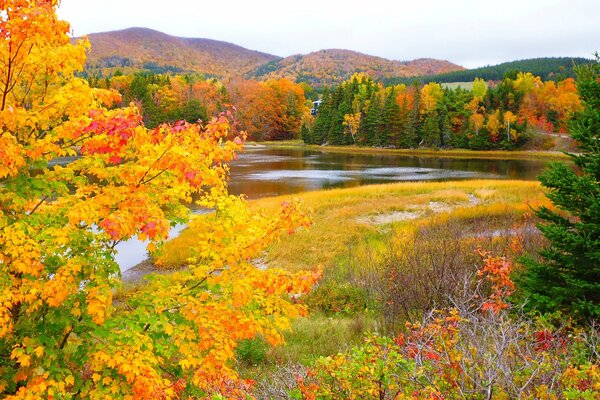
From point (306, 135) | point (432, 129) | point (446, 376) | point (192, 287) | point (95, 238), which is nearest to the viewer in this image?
point (446, 376)

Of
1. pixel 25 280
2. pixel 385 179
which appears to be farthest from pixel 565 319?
pixel 385 179

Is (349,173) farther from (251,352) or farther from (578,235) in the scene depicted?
(578,235)

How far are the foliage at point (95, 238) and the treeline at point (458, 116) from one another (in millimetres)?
76213

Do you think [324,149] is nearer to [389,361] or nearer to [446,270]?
[446,270]

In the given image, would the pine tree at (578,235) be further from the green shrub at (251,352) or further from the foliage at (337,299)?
the green shrub at (251,352)

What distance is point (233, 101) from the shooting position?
117 metres

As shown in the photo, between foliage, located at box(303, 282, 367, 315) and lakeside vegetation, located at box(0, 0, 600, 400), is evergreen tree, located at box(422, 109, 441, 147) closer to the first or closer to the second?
foliage, located at box(303, 282, 367, 315)

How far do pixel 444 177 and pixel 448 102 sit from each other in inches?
1679

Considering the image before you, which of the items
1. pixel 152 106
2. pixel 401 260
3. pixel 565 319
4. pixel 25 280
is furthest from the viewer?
pixel 152 106

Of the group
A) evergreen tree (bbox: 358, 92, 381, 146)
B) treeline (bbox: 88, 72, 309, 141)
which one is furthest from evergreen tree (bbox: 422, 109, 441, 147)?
treeline (bbox: 88, 72, 309, 141)

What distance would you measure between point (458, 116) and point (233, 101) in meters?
57.7

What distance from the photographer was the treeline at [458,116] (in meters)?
76.3

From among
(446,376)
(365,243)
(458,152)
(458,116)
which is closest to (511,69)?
(458,116)

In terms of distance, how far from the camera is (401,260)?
12.2 metres
